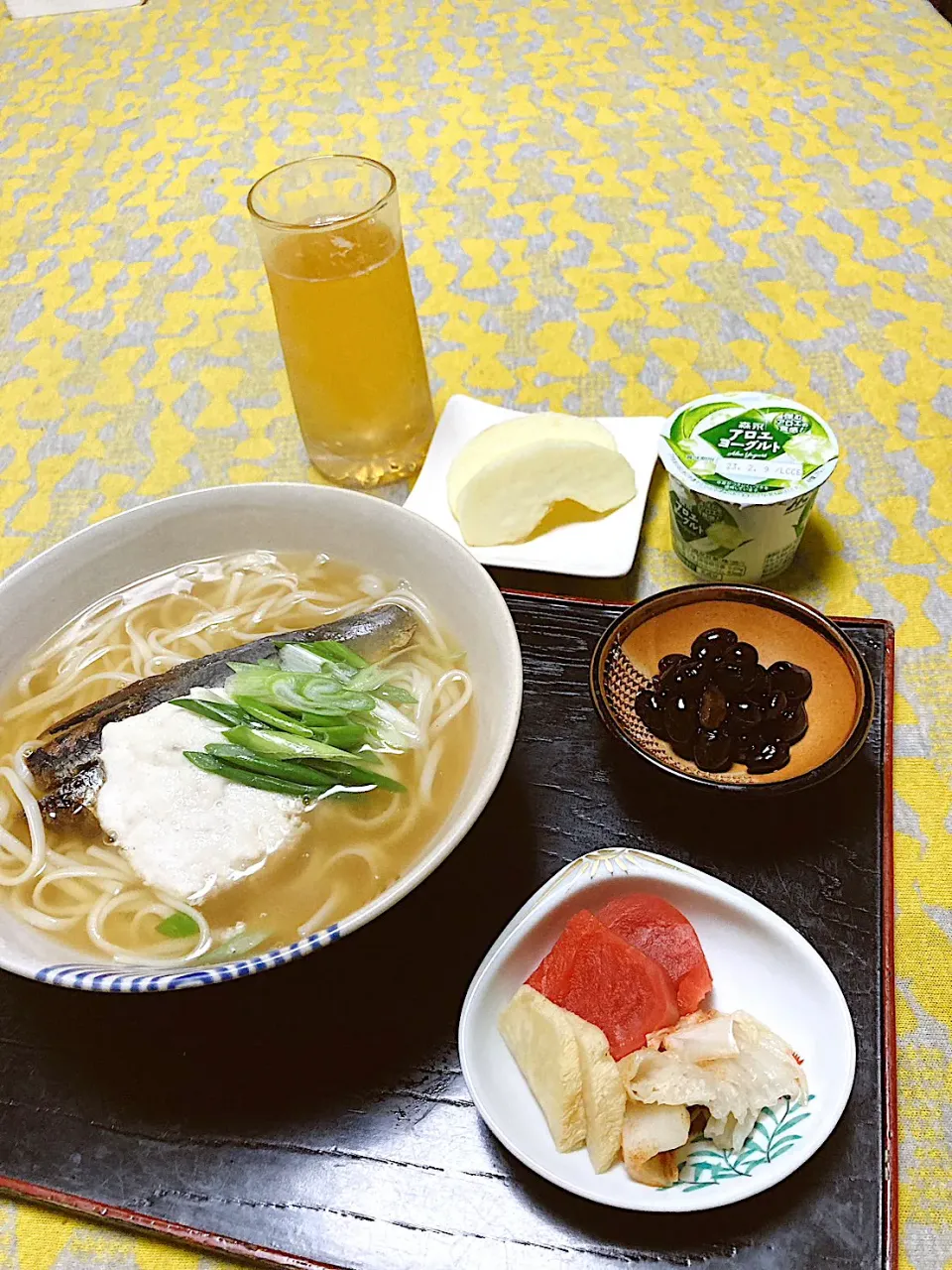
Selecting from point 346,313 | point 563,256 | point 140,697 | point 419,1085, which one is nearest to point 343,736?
point 140,697

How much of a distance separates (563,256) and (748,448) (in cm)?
108

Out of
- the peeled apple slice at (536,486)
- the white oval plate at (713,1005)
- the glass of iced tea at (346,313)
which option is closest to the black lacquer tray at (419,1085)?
the white oval plate at (713,1005)

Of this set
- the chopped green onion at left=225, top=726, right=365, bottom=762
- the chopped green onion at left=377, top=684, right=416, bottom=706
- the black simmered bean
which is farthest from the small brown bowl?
the chopped green onion at left=225, top=726, right=365, bottom=762

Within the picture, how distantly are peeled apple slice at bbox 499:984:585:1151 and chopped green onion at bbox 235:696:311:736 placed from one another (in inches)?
16.3

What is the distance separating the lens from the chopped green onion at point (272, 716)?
3.94 ft

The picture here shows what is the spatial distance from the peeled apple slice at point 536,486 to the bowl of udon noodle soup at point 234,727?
27 cm

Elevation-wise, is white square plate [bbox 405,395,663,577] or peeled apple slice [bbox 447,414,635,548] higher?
peeled apple slice [bbox 447,414,635,548]

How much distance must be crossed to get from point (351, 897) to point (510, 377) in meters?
1.27

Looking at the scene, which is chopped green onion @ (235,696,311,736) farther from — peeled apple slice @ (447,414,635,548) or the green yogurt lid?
the green yogurt lid

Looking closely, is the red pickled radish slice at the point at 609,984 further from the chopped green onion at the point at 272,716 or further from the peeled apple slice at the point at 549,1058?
the chopped green onion at the point at 272,716

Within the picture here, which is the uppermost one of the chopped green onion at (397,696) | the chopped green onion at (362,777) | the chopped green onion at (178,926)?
the chopped green onion at (397,696)

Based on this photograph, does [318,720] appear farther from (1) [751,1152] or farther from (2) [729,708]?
(1) [751,1152]

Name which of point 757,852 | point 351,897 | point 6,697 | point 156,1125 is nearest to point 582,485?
point 757,852

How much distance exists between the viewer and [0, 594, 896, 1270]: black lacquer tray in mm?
892
